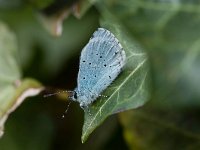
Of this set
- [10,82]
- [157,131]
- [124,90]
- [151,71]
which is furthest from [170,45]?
[10,82]

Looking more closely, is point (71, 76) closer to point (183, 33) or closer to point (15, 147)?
point (15, 147)

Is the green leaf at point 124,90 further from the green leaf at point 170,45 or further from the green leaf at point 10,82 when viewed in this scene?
the green leaf at point 10,82

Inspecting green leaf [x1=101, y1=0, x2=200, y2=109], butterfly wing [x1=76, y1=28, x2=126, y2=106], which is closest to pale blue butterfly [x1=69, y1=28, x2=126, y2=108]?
butterfly wing [x1=76, y1=28, x2=126, y2=106]

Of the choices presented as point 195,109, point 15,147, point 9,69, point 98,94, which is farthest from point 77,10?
point 15,147

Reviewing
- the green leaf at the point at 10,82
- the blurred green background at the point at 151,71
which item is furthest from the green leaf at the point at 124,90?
the green leaf at the point at 10,82

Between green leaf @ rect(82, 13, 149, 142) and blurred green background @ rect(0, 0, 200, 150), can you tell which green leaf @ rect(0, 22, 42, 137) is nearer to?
blurred green background @ rect(0, 0, 200, 150)
